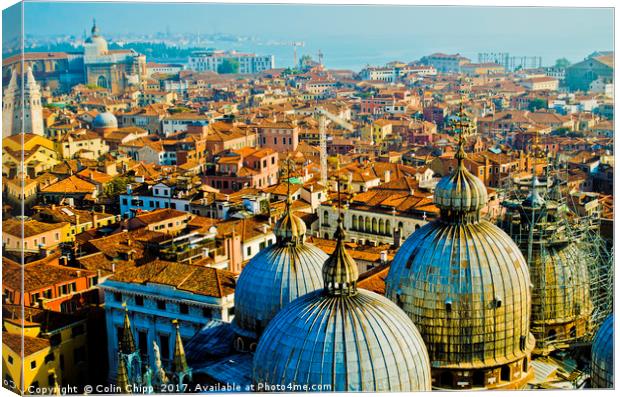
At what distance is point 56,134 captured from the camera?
Result: 121 feet

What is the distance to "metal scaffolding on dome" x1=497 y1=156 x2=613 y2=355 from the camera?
37.4 ft


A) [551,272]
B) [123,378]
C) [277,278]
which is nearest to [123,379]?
[123,378]

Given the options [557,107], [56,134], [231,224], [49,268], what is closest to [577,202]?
[231,224]

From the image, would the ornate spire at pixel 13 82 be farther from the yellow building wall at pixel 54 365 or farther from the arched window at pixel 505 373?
the arched window at pixel 505 373

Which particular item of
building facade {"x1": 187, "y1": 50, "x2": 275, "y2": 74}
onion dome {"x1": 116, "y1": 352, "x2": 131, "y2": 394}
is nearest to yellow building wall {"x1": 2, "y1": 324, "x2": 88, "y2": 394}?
onion dome {"x1": 116, "y1": 352, "x2": 131, "y2": 394}

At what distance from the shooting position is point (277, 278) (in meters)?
10.4

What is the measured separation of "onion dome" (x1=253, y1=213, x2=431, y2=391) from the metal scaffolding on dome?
3.34 metres

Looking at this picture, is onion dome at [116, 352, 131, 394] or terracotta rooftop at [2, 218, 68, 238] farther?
terracotta rooftop at [2, 218, 68, 238]

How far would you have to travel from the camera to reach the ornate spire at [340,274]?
8.30 m

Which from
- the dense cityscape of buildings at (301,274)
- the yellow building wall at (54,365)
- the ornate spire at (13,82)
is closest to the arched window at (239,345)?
the dense cityscape of buildings at (301,274)

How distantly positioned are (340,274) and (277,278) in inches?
86.5

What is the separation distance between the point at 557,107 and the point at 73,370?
1543 inches

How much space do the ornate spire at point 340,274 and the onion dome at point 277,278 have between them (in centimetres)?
194

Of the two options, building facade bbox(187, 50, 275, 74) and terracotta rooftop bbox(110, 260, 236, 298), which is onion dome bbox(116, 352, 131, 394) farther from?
building facade bbox(187, 50, 275, 74)
